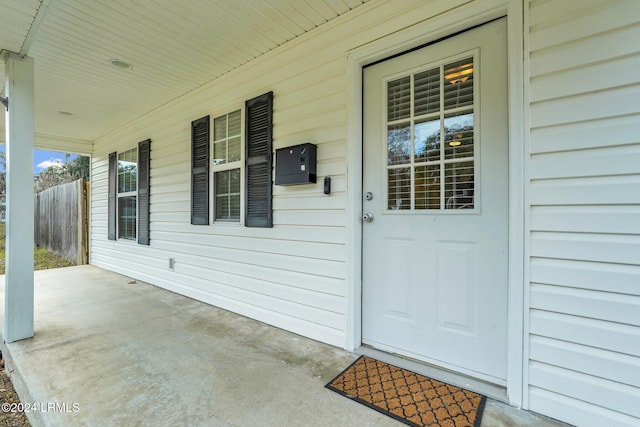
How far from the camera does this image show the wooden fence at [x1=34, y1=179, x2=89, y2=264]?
20.1ft

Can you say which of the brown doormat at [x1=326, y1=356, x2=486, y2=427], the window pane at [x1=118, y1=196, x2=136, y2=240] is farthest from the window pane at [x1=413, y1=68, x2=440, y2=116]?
the window pane at [x1=118, y1=196, x2=136, y2=240]

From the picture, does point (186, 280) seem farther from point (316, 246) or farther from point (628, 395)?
point (628, 395)

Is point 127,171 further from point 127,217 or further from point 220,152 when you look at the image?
point 220,152

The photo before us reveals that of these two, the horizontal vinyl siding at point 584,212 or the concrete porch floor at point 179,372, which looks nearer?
the horizontal vinyl siding at point 584,212

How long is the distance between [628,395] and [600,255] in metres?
0.63

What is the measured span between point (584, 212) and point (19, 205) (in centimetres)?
380

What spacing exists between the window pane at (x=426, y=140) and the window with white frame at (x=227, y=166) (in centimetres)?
183

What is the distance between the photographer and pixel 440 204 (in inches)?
76.8

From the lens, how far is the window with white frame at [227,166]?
320 centimetres

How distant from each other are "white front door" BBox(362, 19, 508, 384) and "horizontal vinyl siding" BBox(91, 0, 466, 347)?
0.23 m

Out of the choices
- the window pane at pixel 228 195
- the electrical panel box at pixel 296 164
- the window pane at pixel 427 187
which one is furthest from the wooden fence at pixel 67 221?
the window pane at pixel 427 187

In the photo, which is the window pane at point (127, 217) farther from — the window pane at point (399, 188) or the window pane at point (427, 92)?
the window pane at point (427, 92)

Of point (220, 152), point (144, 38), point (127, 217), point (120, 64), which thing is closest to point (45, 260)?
point (127, 217)

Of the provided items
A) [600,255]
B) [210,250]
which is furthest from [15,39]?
[600,255]
